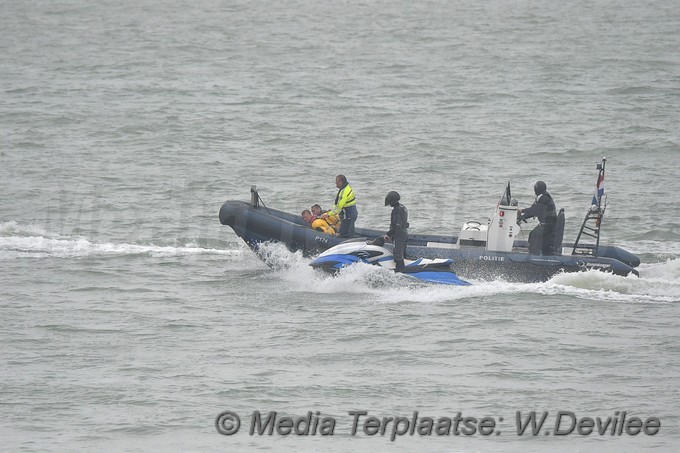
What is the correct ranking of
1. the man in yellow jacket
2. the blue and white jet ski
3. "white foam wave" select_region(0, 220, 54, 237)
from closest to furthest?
1. the blue and white jet ski
2. the man in yellow jacket
3. "white foam wave" select_region(0, 220, 54, 237)

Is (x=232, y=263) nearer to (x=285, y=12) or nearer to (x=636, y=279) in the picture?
(x=636, y=279)

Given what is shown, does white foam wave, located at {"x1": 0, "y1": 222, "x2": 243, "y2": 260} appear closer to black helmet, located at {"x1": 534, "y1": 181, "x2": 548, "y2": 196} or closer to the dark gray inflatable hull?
the dark gray inflatable hull

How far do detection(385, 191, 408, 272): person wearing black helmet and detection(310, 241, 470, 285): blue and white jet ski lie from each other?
5.3 inches

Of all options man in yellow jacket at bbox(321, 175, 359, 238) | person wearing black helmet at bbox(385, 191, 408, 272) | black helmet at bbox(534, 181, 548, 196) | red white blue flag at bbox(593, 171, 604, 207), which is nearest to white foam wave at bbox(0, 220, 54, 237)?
man in yellow jacket at bbox(321, 175, 359, 238)

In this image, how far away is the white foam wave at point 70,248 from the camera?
19.5 meters

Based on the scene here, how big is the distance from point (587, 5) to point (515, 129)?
32.4m

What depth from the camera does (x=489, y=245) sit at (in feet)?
58.1

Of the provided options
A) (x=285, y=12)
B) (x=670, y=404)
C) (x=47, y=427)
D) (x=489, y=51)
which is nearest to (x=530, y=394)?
(x=670, y=404)

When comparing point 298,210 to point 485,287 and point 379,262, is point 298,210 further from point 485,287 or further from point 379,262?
point 485,287

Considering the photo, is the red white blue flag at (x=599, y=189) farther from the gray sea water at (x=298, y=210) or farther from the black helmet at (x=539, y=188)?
the gray sea water at (x=298, y=210)

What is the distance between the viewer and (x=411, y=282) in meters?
17.0

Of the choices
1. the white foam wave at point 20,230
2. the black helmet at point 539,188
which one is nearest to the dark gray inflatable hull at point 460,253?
the black helmet at point 539,188

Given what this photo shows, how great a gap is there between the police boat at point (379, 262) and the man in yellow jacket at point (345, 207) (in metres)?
0.73

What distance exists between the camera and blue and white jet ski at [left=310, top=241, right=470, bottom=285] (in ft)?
55.6
